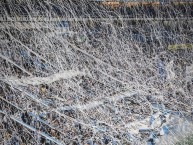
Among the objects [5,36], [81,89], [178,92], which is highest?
[5,36]

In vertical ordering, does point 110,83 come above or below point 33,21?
below

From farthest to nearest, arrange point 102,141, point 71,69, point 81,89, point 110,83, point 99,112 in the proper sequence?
point 71,69 < point 110,83 < point 81,89 < point 99,112 < point 102,141

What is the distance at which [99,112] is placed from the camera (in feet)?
13.5

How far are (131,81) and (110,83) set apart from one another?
49 centimetres

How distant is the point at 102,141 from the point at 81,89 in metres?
1.50

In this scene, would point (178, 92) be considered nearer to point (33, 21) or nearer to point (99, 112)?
point (99, 112)

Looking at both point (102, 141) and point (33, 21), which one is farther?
point (33, 21)

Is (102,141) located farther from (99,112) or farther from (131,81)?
(131,81)

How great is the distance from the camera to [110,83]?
16.6 feet

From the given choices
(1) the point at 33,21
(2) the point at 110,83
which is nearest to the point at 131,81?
(2) the point at 110,83

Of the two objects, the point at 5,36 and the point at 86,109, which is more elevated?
the point at 5,36

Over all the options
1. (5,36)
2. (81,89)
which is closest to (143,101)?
(81,89)

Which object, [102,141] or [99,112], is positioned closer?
[102,141]

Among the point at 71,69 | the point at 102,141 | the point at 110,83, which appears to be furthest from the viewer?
the point at 71,69
